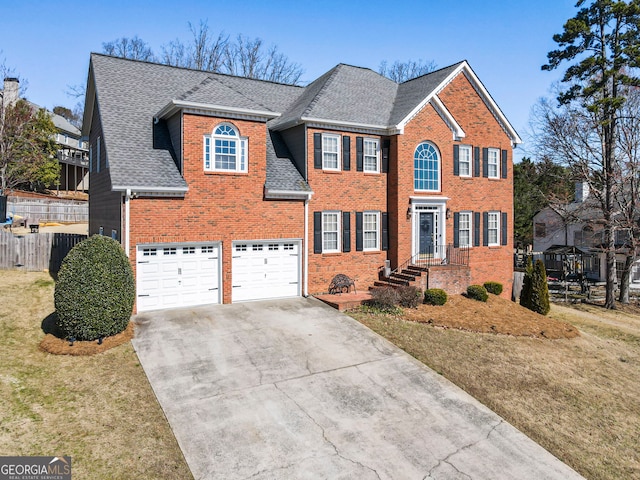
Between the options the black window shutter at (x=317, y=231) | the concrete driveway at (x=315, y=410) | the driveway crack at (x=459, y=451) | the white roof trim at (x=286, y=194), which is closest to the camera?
the driveway crack at (x=459, y=451)

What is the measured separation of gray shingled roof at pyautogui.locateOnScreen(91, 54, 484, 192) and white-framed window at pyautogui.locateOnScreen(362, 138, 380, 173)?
79 cm

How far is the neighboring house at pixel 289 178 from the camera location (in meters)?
15.6

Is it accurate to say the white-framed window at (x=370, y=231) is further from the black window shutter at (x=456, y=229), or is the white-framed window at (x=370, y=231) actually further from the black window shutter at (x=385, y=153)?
the black window shutter at (x=456, y=229)

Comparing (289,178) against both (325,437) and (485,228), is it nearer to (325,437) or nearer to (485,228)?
(485,228)

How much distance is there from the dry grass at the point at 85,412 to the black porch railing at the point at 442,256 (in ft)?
42.9

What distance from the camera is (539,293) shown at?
21344 mm

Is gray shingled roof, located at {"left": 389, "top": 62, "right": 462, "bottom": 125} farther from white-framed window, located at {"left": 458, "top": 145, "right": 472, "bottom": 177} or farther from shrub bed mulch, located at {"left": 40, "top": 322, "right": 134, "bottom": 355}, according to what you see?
shrub bed mulch, located at {"left": 40, "top": 322, "right": 134, "bottom": 355}

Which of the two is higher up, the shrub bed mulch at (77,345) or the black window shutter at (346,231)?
the black window shutter at (346,231)

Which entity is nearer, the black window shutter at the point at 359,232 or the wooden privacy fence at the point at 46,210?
the black window shutter at the point at 359,232

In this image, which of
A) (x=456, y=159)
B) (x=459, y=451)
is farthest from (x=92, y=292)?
(x=456, y=159)

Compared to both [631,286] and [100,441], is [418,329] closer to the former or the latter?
[100,441]

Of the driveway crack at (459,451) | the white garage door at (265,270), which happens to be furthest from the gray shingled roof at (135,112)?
the driveway crack at (459,451)

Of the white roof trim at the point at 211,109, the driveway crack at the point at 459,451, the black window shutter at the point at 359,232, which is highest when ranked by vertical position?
the white roof trim at the point at 211,109

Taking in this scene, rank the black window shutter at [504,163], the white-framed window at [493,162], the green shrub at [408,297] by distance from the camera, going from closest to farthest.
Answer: the green shrub at [408,297], the white-framed window at [493,162], the black window shutter at [504,163]
